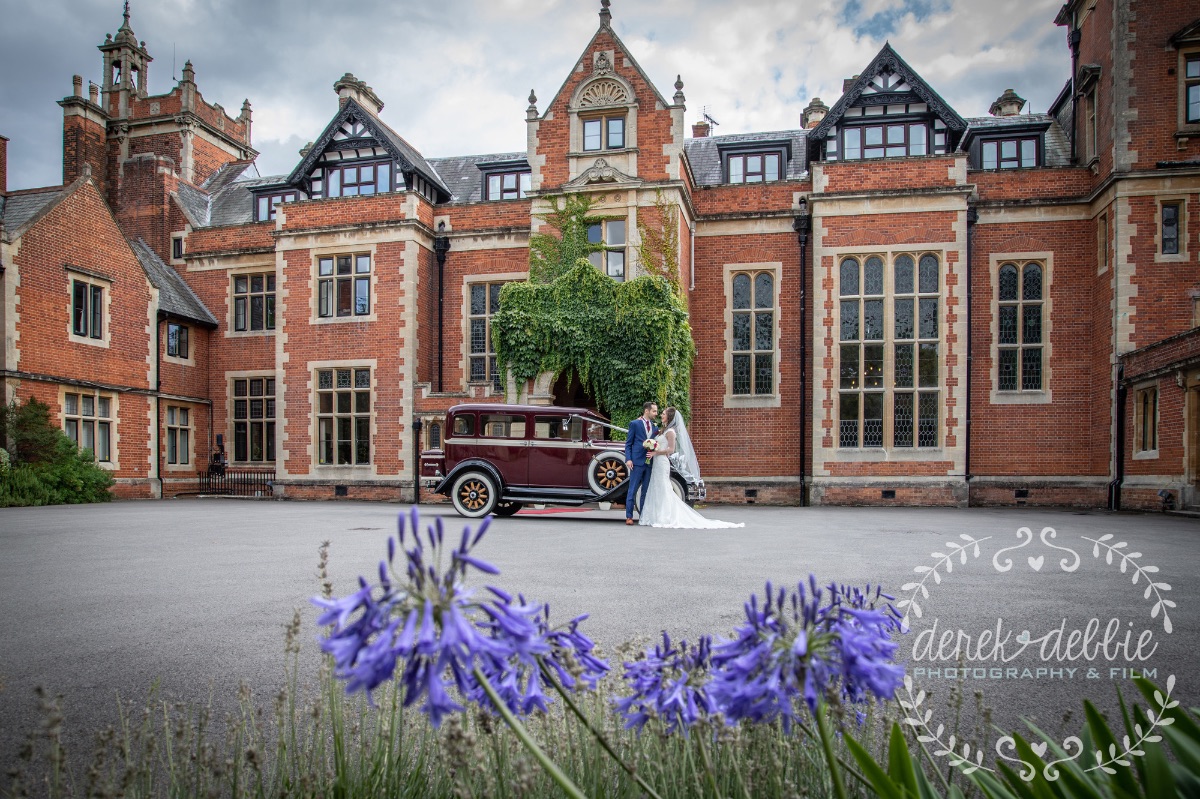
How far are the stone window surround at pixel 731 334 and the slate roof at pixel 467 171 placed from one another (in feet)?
23.7

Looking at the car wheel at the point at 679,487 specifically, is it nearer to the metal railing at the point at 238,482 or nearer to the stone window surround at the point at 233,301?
the metal railing at the point at 238,482

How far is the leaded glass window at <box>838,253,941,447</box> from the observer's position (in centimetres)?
1819

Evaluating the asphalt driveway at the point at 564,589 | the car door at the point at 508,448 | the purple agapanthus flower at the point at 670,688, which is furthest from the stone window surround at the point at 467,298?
the purple agapanthus flower at the point at 670,688

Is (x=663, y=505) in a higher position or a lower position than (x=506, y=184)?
lower

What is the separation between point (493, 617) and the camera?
114cm

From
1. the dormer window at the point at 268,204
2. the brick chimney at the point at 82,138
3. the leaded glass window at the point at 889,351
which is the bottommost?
the leaded glass window at the point at 889,351

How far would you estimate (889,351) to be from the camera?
18.3 m

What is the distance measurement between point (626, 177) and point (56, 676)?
16.6m

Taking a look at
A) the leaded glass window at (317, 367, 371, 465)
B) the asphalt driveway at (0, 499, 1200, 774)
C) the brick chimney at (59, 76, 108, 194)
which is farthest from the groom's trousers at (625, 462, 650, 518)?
the brick chimney at (59, 76, 108, 194)

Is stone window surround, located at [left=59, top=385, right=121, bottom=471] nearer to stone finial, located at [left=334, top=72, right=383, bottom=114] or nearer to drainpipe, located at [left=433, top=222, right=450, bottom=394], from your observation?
drainpipe, located at [left=433, top=222, right=450, bottom=394]

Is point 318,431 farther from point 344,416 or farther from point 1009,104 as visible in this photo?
point 1009,104

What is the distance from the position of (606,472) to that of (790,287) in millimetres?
8506

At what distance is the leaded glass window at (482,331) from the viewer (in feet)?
70.5

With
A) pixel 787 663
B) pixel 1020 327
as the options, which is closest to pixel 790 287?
pixel 1020 327
